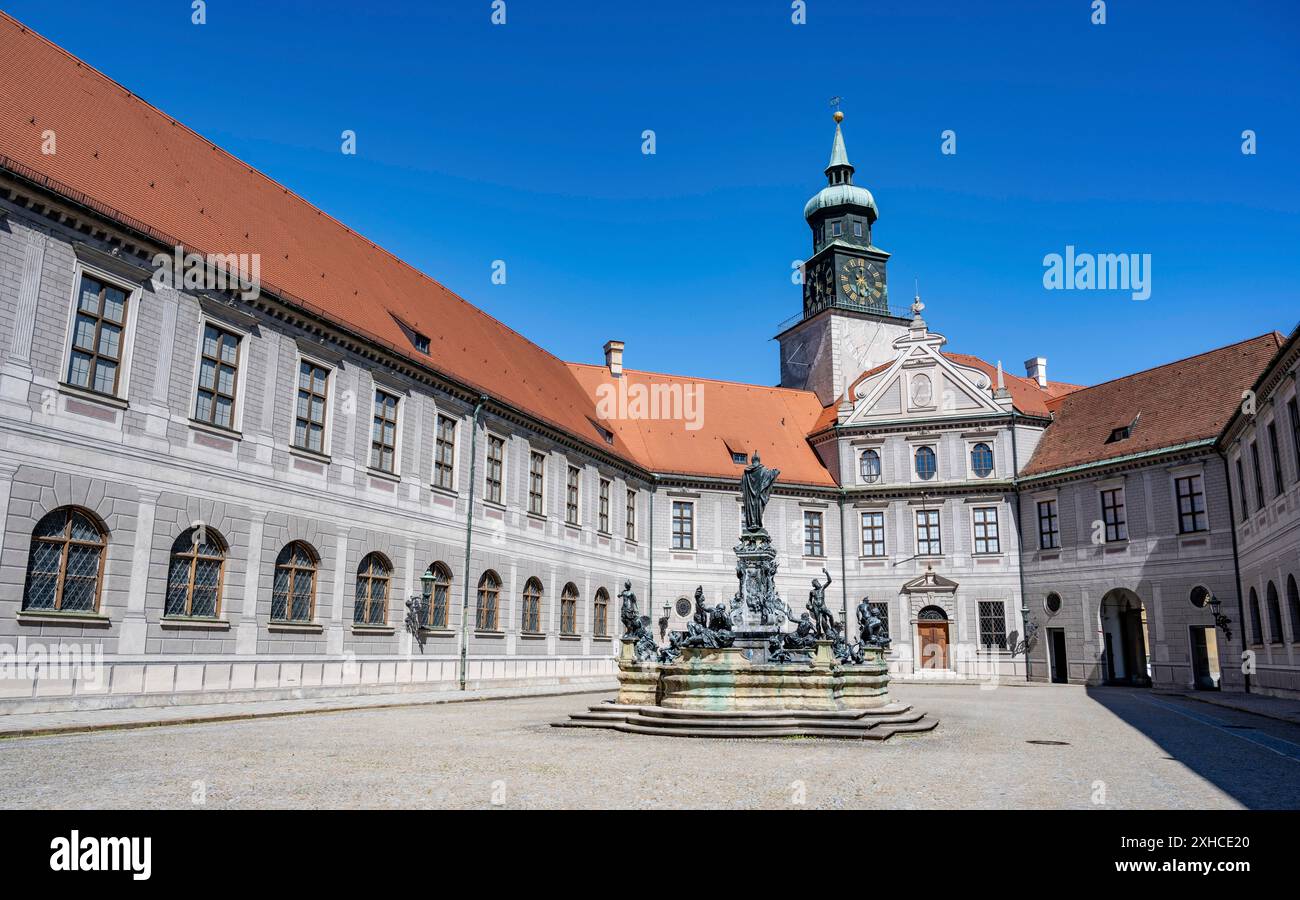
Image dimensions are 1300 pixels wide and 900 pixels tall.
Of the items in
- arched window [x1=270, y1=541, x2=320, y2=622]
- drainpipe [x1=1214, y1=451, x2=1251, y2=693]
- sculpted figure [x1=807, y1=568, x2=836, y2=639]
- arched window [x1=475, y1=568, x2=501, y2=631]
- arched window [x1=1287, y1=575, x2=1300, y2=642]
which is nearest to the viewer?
sculpted figure [x1=807, y1=568, x2=836, y2=639]

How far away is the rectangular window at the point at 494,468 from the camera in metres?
30.3

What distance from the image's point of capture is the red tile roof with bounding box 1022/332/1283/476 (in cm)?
3466

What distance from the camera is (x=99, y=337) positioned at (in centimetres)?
1833

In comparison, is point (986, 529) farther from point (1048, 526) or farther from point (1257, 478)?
point (1257, 478)

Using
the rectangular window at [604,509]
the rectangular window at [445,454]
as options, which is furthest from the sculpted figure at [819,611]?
the rectangular window at [604,509]

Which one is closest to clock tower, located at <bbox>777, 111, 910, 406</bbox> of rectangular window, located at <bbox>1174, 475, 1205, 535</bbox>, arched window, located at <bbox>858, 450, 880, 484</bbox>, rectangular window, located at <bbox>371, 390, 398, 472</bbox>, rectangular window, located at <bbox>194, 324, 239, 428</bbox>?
arched window, located at <bbox>858, 450, 880, 484</bbox>

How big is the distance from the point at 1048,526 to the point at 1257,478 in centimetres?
1116

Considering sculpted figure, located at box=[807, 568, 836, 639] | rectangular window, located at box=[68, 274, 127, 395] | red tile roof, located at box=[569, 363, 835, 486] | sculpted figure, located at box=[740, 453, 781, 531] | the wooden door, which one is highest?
red tile roof, located at box=[569, 363, 835, 486]

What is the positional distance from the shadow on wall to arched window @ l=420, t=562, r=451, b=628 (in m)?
17.6

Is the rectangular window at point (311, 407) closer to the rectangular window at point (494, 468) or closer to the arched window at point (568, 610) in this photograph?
the rectangular window at point (494, 468)

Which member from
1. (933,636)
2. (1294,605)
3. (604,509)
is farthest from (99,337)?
(933,636)

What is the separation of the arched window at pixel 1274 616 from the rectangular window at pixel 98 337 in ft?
97.6

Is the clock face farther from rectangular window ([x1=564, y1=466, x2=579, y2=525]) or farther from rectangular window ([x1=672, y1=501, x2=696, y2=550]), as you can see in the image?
rectangular window ([x1=564, y1=466, x2=579, y2=525])
